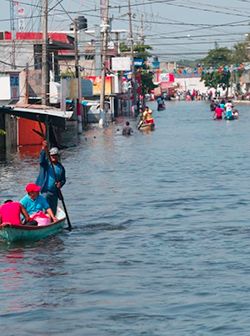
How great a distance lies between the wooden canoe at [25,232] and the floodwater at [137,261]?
168 mm

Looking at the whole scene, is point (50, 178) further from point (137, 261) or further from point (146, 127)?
point (146, 127)

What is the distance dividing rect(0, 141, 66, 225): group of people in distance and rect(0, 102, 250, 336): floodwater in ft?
1.64

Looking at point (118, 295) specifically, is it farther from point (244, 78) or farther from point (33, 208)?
point (244, 78)

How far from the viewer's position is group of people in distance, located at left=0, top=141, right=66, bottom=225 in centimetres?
1922

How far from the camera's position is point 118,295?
1514 cm

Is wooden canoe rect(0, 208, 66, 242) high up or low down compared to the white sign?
down

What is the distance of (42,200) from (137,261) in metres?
2.93

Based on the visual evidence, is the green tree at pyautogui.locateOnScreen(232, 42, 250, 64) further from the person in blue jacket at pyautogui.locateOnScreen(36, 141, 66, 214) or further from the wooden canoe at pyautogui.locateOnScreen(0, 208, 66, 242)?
the wooden canoe at pyautogui.locateOnScreen(0, 208, 66, 242)

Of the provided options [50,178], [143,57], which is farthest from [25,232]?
[143,57]

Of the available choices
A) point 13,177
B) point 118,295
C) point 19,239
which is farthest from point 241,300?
point 13,177

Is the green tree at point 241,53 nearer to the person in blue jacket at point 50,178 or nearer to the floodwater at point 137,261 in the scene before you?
the floodwater at point 137,261

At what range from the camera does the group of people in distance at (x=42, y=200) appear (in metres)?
19.2

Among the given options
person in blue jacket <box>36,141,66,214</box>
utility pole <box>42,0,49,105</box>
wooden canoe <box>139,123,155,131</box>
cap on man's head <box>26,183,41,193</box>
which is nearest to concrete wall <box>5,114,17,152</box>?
utility pole <box>42,0,49,105</box>

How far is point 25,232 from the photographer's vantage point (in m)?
19.3
